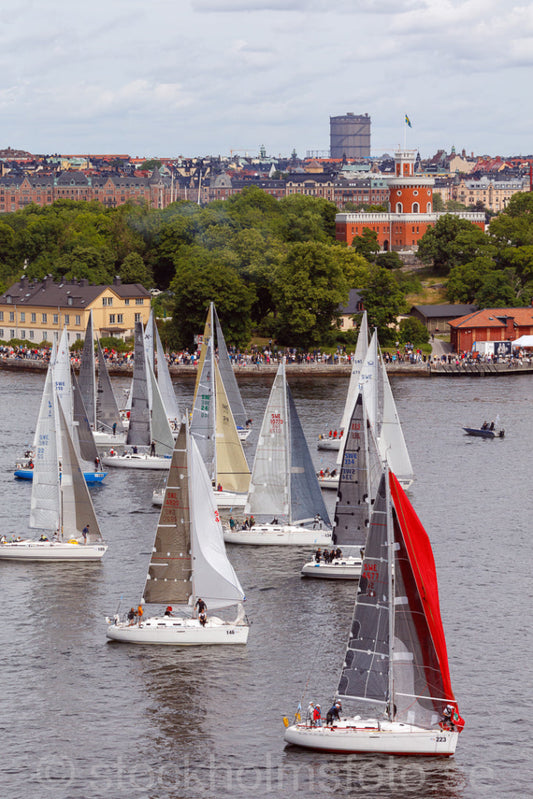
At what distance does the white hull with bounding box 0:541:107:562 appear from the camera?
144 ft

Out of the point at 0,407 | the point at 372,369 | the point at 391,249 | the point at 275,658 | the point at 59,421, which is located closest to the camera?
the point at 275,658

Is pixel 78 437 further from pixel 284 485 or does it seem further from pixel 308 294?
pixel 308 294

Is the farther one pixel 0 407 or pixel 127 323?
pixel 127 323

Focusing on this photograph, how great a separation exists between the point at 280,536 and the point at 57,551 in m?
7.27

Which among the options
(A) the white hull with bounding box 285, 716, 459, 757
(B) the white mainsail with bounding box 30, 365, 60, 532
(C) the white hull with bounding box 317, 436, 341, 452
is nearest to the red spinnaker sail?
(A) the white hull with bounding box 285, 716, 459, 757

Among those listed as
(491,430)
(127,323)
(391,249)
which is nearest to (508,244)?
(391,249)

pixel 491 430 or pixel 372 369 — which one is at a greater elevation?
pixel 372 369

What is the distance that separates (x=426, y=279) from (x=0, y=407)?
55.3 m

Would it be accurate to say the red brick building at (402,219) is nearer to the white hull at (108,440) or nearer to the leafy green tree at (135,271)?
the leafy green tree at (135,271)

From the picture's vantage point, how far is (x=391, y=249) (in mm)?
137750

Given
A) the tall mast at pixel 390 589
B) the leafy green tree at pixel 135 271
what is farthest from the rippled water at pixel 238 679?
the leafy green tree at pixel 135 271

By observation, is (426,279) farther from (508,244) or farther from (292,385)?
(292,385)

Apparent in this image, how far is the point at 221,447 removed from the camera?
170 ft

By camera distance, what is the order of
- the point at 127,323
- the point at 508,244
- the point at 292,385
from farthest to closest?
the point at 508,244
the point at 127,323
the point at 292,385
